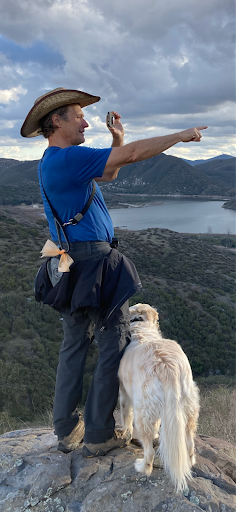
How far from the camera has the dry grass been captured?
393cm

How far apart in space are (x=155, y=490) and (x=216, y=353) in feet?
35.5

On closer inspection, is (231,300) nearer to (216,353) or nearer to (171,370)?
(216,353)

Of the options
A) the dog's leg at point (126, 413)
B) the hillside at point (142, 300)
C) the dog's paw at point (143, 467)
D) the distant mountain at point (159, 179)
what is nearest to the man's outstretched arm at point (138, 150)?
the dog's leg at point (126, 413)

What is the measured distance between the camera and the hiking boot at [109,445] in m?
2.65

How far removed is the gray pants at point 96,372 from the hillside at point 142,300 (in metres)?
4.51

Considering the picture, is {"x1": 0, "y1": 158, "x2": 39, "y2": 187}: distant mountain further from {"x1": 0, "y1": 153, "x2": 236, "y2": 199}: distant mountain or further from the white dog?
the white dog

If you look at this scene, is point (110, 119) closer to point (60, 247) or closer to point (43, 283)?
point (60, 247)

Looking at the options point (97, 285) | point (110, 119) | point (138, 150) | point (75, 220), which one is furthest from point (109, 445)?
point (110, 119)

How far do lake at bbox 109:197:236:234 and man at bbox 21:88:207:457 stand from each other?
171 ft

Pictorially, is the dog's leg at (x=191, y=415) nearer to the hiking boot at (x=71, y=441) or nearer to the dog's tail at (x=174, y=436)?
the dog's tail at (x=174, y=436)

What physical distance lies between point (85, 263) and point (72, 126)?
94 cm

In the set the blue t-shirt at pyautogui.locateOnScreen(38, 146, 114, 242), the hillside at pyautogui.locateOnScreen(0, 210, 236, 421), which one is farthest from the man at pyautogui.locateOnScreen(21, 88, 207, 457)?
the hillside at pyautogui.locateOnScreen(0, 210, 236, 421)

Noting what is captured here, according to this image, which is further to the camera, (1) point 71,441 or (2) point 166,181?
(2) point 166,181

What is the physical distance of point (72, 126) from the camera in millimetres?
2436
